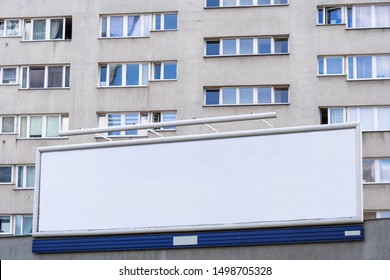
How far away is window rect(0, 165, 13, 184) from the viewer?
4016 centimetres

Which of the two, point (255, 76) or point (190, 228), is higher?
point (255, 76)

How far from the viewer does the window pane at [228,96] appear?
128 ft

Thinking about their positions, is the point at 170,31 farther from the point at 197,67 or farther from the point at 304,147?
the point at 304,147

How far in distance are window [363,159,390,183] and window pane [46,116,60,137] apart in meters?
13.4

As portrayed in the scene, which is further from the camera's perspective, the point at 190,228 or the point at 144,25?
the point at 144,25

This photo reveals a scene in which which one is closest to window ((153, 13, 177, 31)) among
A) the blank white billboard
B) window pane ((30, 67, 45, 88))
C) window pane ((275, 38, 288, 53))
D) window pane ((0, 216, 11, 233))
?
window pane ((275, 38, 288, 53))

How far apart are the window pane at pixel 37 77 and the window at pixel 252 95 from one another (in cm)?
796

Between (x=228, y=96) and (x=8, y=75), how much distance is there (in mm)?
10124

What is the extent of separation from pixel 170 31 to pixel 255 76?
431 centimetres

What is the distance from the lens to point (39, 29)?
4150 cm

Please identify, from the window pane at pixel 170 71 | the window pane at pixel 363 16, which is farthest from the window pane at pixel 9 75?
the window pane at pixel 363 16

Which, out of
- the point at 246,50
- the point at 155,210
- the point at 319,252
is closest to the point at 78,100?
the point at 246,50

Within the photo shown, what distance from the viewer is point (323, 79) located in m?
38.5

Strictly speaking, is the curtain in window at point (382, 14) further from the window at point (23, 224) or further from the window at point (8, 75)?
the window at point (23, 224)
